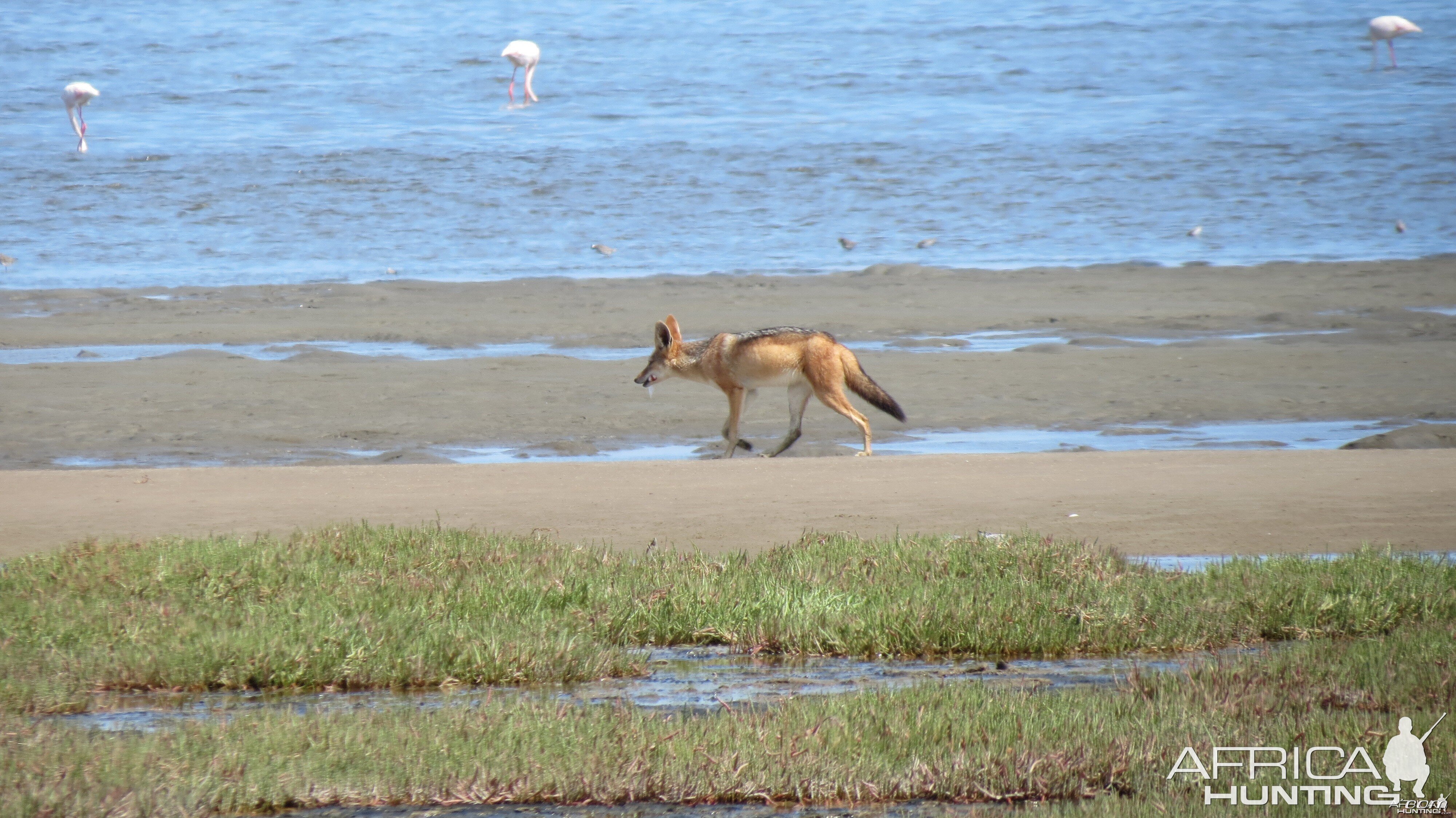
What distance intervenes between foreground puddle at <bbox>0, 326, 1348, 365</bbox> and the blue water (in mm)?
5411

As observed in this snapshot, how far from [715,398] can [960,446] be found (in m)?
3.02

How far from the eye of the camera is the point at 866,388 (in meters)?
12.1

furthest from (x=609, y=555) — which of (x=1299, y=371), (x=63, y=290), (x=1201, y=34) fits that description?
(x=1201, y=34)

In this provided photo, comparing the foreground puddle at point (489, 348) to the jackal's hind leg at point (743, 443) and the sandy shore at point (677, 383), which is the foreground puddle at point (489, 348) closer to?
the sandy shore at point (677, 383)

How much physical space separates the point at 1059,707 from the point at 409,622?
249 centimetres

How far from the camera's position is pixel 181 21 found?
51219mm

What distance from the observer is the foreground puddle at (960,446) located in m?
12.0

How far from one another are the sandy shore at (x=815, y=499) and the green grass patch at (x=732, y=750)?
2.94 meters

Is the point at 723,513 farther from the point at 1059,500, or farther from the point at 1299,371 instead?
the point at 1299,371

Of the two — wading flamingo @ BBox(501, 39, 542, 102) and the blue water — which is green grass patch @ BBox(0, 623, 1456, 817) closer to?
the blue water

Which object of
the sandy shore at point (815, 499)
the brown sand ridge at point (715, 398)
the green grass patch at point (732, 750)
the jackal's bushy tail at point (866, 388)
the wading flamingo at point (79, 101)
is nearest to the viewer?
the green grass patch at point (732, 750)

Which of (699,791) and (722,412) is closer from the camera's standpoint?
(699,791)

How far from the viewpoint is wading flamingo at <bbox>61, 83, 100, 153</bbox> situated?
36.4 meters

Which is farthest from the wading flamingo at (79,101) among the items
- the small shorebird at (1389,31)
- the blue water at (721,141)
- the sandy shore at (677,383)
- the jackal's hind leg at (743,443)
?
the small shorebird at (1389,31)
